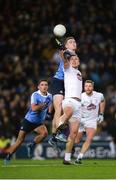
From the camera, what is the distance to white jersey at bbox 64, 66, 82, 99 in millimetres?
15633

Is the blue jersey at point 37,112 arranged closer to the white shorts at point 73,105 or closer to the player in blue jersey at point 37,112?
the player in blue jersey at point 37,112

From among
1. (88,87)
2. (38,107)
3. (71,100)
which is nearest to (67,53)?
(71,100)

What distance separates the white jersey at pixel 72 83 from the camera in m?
15.6

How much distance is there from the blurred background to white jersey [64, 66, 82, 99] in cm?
Result: 690

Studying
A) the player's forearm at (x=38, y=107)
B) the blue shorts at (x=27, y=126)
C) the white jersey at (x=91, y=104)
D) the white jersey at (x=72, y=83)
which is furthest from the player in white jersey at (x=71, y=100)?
the white jersey at (x=91, y=104)

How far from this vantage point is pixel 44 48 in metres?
27.4

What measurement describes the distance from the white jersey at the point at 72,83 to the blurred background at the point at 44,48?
272 inches

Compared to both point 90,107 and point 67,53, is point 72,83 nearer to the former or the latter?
point 67,53

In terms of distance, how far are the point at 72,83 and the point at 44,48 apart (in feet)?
38.9

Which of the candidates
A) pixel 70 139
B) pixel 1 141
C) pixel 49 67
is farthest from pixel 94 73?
pixel 70 139

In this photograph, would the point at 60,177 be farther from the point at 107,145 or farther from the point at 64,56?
the point at 107,145

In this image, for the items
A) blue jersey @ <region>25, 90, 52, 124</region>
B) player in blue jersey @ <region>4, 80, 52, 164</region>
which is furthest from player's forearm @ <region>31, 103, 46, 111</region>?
blue jersey @ <region>25, 90, 52, 124</region>

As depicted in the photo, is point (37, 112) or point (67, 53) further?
point (37, 112)

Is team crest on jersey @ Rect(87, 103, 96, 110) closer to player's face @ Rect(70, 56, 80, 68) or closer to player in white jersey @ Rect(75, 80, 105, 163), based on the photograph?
player in white jersey @ Rect(75, 80, 105, 163)
